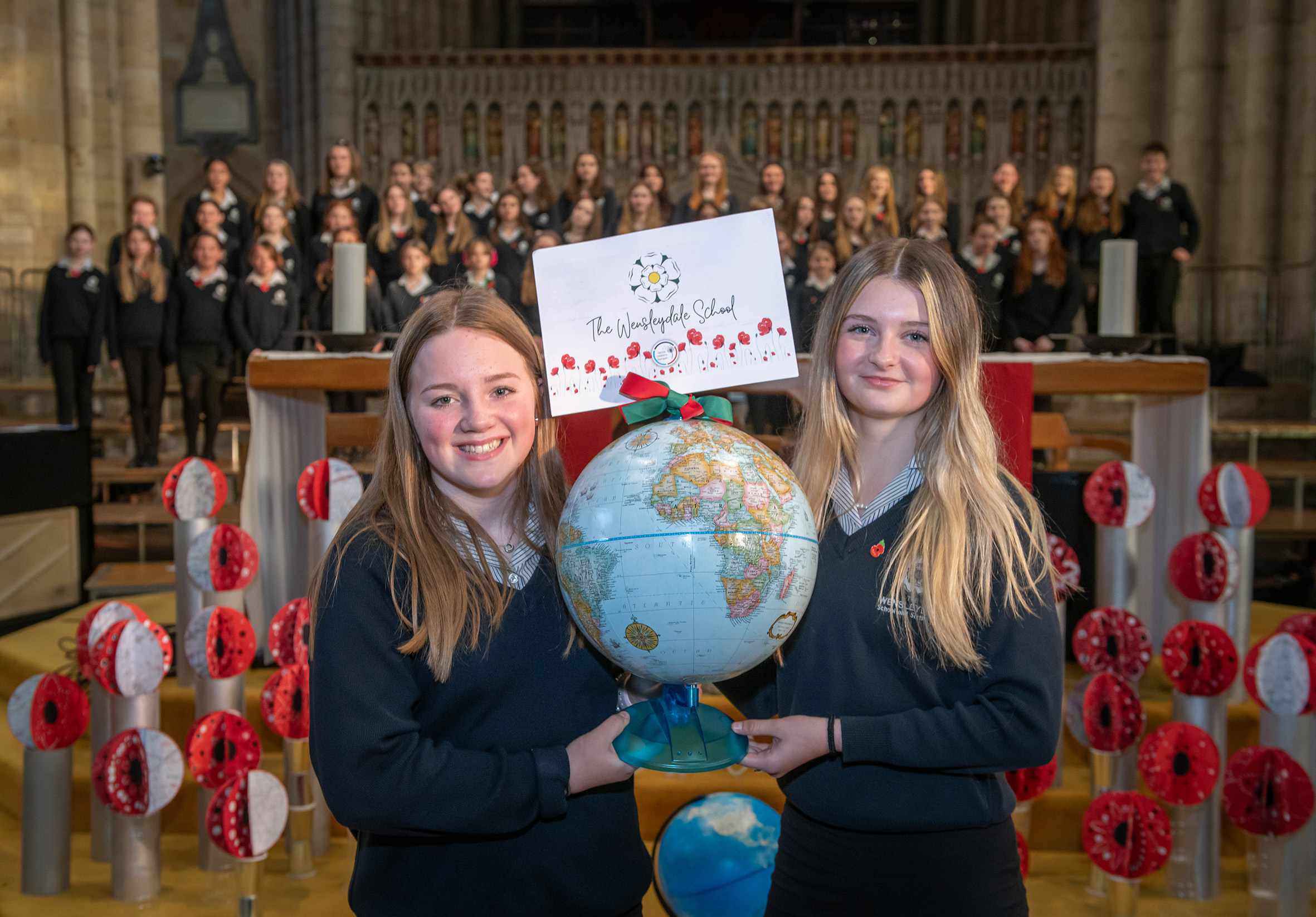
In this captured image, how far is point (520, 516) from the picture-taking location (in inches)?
57.0

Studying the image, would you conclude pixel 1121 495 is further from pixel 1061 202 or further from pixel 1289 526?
pixel 1061 202

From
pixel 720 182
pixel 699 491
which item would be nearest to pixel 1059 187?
pixel 720 182

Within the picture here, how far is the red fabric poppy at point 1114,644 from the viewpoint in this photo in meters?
2.76

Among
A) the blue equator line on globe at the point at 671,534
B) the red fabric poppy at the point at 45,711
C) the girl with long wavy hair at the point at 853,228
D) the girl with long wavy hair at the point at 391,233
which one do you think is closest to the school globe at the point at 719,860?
the blue equator line on globe at the point at 671,534

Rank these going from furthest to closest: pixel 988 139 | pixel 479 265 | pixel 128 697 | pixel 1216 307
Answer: pixel 988 139
pixel 1216 307
pixel 479 265
pixel 128 697

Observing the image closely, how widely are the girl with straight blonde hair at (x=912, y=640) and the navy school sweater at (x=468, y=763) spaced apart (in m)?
0.23

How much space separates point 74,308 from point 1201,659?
22.3ft

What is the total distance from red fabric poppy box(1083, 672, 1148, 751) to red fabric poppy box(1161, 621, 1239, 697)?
12 centimetres

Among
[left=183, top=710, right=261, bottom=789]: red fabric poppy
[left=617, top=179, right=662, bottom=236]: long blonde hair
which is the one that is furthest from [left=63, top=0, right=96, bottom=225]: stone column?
[left=183, top=710, right=261, bottom=789]: red fabric poppy

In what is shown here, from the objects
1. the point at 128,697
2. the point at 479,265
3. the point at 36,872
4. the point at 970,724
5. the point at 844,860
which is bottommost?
the point at 36,872

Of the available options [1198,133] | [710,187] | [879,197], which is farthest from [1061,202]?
[1198,133]

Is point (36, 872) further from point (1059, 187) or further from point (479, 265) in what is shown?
point (1059, 187)

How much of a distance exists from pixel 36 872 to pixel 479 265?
3.73m

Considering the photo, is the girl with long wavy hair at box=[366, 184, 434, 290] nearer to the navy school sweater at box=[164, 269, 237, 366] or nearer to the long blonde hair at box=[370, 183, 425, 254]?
the long blonde hair at box=[370, 183, 425, 254]
